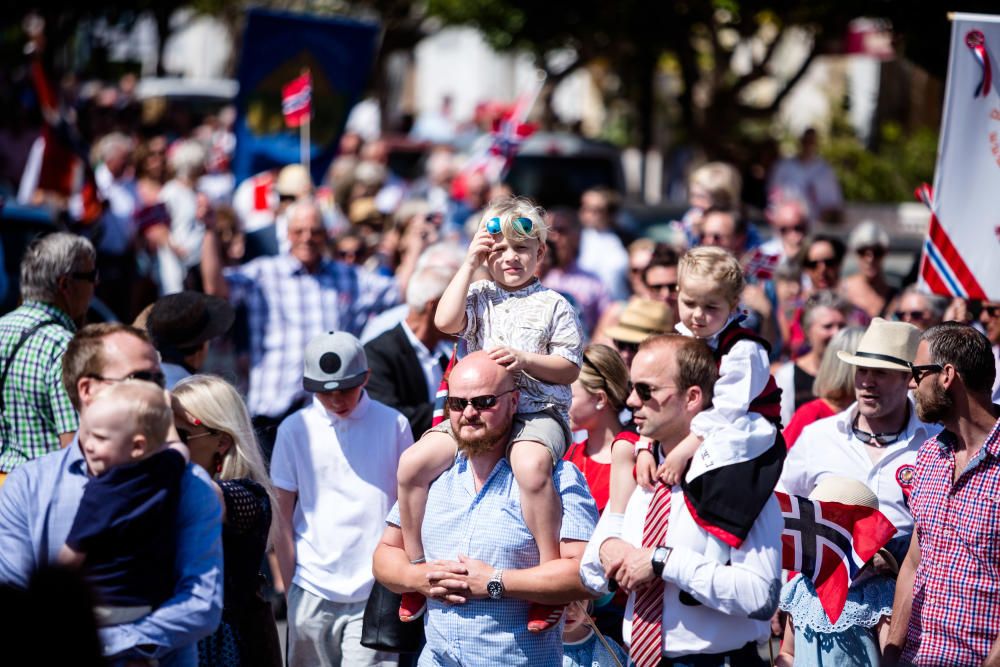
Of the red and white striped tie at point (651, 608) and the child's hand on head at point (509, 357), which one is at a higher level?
the child's hand on head at point (509, 357)

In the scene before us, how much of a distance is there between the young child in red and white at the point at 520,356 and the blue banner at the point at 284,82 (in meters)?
6.38

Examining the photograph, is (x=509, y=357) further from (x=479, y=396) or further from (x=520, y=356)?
(x=479, y=396)

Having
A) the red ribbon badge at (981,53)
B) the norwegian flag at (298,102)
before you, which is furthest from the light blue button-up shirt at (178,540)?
the norwegian flag at (298,102)

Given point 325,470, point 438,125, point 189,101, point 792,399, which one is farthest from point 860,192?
point 325,470

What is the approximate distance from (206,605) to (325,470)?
1691mm

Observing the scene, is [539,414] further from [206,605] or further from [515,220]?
[206,605]

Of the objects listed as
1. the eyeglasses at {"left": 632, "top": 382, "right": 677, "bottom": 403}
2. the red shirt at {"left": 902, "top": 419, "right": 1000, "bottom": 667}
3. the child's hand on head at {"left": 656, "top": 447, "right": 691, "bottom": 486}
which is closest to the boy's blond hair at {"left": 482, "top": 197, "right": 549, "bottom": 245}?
the eyeglasses at {"left": 632, "top": 382, "right": 677, "bottom": 403}

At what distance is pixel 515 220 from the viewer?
16.3 ft

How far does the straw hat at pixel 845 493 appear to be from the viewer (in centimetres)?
508

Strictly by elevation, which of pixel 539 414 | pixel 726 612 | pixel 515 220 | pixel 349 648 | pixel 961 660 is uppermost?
pixel 515 220

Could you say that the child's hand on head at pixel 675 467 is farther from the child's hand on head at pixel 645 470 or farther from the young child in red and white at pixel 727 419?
the child's hand on head at pixel 645 470

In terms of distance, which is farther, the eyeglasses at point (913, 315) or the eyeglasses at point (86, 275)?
the eyeglasses at point (913, 315)

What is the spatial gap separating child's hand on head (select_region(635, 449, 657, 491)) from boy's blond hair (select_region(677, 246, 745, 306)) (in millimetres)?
667

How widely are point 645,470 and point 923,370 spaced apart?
127cm
